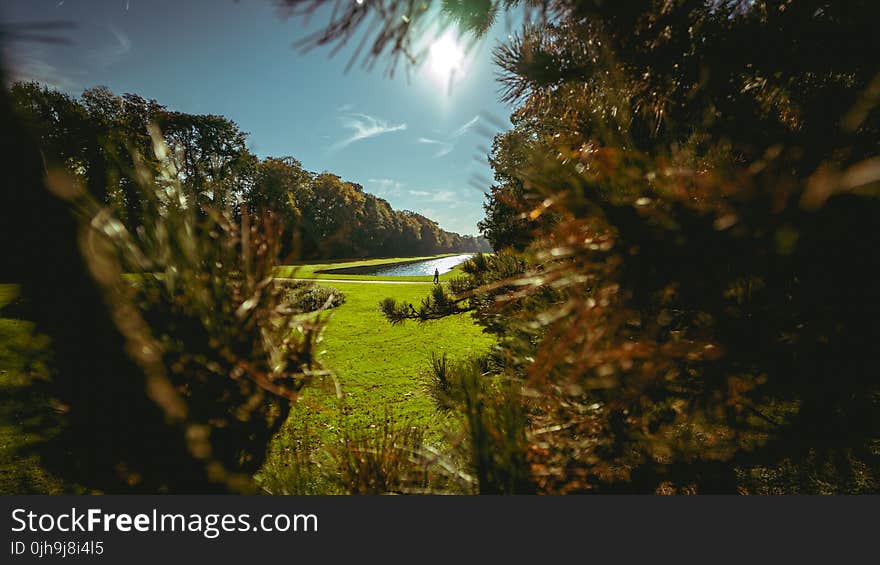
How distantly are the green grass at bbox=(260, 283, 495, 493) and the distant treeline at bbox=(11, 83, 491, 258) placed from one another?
78cm

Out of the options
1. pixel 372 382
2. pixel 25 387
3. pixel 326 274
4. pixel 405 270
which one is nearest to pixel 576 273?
pixel 25 387

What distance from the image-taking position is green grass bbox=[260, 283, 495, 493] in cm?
217

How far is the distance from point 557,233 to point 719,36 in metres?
1.34

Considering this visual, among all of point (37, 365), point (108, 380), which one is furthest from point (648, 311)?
point (37, 365)

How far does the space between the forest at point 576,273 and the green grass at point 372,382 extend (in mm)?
307

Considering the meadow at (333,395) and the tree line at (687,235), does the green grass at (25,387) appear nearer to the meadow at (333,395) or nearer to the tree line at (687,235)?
the meadow at (333,395)

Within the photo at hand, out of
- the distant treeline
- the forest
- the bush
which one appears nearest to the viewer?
the forest

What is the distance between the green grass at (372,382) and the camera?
2.17m

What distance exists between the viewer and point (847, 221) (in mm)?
838

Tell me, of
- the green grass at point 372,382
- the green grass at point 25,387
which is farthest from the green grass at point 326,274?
the green grass at point 25,387

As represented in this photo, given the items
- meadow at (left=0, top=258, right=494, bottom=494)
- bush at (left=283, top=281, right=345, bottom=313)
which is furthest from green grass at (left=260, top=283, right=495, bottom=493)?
bush at (left=283, top=281, right=345, bottom=313)

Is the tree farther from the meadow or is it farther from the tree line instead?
the meadow

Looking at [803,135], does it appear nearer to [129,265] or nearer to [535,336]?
[535,336]

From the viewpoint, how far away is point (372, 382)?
6742 mm
